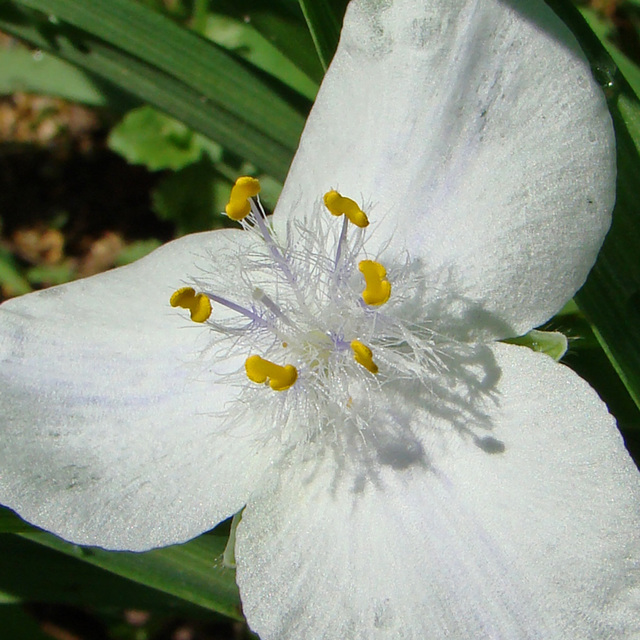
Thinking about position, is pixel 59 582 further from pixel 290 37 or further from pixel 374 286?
pixel 290 37

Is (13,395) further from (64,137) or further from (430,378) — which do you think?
(64,137)

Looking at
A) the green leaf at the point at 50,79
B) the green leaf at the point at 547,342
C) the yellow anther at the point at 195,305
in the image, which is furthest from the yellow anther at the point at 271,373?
the green leaf at the point at 50,79

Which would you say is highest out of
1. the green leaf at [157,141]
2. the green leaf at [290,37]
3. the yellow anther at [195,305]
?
the green leaf at [290,37]

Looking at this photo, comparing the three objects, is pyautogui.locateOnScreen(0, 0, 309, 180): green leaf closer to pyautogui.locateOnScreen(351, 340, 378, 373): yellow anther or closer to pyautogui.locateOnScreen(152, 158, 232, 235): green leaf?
pyautogui.locateOnScreen(152, 158, 232, 235): green leaf

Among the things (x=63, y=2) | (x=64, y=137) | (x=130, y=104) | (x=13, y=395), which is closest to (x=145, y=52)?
(x=63, y=2)

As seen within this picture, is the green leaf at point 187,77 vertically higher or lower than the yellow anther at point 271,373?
higher

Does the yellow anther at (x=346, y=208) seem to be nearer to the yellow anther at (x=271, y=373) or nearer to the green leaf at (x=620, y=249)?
the yellow anther at (x=271, y=373)

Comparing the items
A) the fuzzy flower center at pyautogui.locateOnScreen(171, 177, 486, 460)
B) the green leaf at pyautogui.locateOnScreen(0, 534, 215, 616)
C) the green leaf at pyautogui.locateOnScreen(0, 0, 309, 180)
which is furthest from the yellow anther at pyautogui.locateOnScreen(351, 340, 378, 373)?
the green leaf at pyautogui.locateOnScreen(0, 534, 215, 616)
